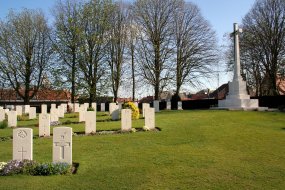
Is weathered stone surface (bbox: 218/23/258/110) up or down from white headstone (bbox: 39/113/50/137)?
up

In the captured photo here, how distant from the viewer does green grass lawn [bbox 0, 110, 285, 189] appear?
22.2 feet

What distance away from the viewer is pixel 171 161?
8.40 meters

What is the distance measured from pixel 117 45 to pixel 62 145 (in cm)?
3011

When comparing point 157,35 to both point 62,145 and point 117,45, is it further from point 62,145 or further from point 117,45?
point 62,145

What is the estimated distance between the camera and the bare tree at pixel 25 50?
3706cm

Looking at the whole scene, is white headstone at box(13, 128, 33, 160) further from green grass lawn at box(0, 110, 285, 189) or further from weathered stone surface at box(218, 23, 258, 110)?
weathered stone surface at box(218, 23, 258, 110)

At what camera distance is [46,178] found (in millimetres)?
7219

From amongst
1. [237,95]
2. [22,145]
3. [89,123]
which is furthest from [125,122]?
[237,95]

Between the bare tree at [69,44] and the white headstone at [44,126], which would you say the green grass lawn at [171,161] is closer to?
the white headstone at [44,126]

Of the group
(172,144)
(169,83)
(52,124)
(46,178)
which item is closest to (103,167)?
(46,178)

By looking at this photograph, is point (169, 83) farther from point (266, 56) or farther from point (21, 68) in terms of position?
point (21, 68)

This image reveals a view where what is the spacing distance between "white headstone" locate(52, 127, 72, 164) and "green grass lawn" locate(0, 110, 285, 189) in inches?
19.2

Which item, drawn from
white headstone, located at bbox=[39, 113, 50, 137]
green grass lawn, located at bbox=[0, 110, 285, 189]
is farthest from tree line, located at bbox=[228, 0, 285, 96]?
white headstone, located at bbox=[39, 113, 50, 137]

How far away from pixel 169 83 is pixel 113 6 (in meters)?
10.6
